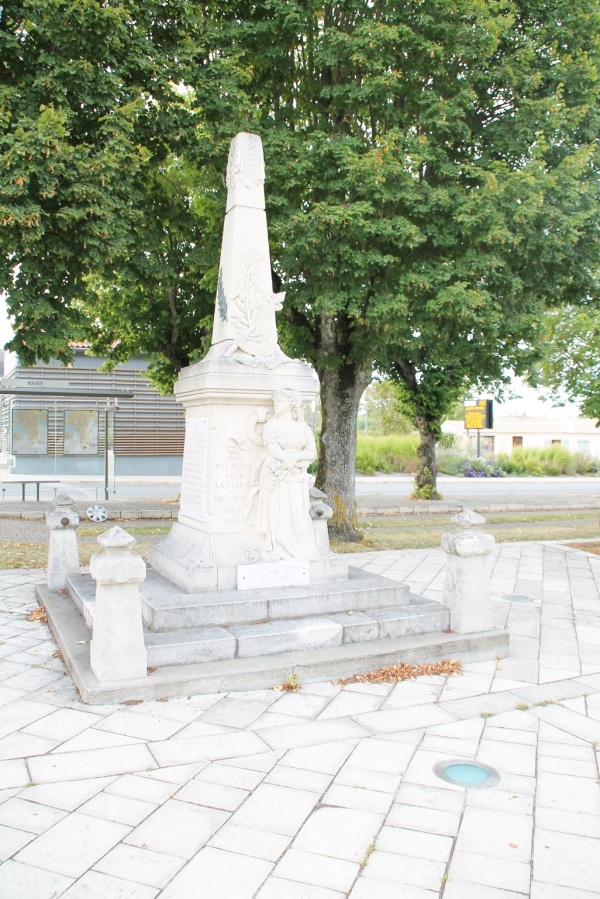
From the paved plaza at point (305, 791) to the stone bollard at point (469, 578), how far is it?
454 mm

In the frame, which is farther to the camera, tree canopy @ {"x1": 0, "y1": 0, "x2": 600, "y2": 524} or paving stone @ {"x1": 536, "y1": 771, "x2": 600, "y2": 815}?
tree canopy @ {"x1": 0, "y1": 0, "x2": 600, "y2": 524}

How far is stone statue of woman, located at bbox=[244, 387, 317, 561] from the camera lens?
19.8 feet

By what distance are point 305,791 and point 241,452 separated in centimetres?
326

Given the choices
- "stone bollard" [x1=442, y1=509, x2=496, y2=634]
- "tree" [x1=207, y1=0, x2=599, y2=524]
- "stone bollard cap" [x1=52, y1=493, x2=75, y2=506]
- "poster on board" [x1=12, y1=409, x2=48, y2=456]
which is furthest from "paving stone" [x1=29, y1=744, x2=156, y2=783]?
"poster on board" [x1=12, y1=409, x2=48, y2=456]

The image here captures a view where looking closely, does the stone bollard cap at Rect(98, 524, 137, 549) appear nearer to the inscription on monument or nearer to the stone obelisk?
the stone obelisk

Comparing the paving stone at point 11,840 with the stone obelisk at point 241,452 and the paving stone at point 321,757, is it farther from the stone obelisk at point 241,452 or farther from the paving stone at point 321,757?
the stone obelisk at point 241,452

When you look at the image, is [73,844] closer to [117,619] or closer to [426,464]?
[117,619]

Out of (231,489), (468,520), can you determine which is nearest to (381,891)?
(468,520)

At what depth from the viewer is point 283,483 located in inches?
240

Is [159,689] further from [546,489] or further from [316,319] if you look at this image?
[546,489]

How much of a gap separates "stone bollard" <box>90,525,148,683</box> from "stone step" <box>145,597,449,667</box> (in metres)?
0.24

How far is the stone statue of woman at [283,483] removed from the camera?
19.8 ft

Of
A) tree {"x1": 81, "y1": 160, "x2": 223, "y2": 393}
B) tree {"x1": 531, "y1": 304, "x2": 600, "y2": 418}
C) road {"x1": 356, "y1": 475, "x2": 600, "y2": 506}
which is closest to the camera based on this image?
tree {"x1": 81, "y1": 160, "x2": 223, "y2": 393}

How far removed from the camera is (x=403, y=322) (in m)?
10.3
